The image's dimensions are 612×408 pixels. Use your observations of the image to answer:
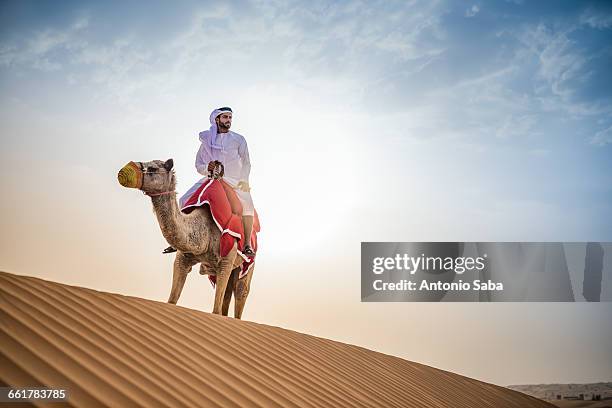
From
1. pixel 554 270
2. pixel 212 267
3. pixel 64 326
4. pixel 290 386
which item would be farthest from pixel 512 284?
pixel 64 326

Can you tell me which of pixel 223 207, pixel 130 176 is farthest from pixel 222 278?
pixel 130 176

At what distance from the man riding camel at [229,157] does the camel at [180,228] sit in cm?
49

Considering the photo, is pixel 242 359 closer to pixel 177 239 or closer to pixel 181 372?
pixel 181 372

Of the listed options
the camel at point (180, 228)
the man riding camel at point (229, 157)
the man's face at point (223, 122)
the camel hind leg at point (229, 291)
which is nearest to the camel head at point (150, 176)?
the camel at point (180, 228)

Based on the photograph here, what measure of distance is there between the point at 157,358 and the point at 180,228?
12.0ft

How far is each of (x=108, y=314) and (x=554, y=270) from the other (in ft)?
66.6

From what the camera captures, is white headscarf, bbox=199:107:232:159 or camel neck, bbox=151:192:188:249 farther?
white headscarf, bbox=199:107:232:159

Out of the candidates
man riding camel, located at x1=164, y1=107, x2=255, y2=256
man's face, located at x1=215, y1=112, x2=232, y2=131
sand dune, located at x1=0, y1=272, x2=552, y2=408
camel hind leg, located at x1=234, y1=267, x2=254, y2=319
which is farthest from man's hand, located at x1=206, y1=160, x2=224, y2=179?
sand dune, located at x1=0, y1=272, x2=552, y2=408

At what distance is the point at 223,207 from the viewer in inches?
321

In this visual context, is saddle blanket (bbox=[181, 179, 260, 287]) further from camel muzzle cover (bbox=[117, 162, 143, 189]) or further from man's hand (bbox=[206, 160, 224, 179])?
camel muzzle cover (bbox=[117, 162, 143, 189])

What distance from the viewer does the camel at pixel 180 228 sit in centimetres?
705

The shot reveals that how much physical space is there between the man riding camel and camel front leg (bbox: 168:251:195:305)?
937mm

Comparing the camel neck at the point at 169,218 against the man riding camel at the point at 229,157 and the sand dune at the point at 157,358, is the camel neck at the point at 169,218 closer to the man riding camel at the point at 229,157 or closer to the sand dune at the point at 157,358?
the man riding camel at the point at 229,157

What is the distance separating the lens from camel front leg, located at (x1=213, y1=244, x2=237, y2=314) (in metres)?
7.89
